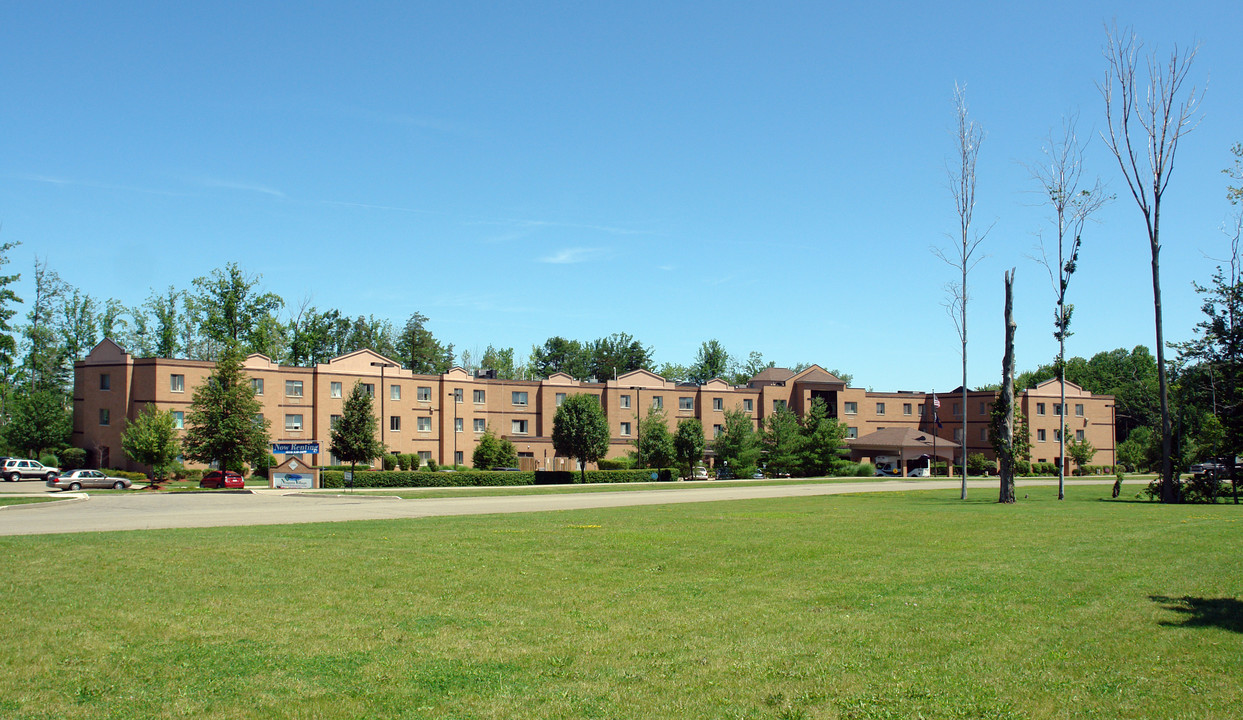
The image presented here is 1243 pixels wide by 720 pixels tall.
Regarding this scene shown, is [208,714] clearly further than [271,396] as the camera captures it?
No

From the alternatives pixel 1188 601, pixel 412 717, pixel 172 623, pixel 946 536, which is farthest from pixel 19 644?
pixel 946 536

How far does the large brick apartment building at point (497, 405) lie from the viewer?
7012cm

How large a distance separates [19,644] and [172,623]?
1.51 metres

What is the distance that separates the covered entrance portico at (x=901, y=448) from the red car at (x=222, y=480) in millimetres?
63492

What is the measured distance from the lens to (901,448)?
9225 centimetres

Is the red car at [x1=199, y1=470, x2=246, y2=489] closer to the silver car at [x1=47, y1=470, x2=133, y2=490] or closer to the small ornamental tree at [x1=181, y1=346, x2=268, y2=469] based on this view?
the small ornamental tree at [x1=181, y1=346, x2=268, y2=469]

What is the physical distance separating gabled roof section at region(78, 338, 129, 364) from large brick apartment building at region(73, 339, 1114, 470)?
0.37ft

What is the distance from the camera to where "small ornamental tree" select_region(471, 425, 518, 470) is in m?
78.3

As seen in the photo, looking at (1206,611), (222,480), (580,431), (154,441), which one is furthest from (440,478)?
(1206,611)

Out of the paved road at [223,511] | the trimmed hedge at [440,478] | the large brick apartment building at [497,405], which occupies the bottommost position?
the trimmed hedge at [440,478]

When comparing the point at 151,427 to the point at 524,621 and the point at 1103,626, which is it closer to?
the point at 524,621

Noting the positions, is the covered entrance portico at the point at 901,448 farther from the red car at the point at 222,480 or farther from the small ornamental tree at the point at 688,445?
the red car at the point at 222,480

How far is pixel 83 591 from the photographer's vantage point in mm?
12156

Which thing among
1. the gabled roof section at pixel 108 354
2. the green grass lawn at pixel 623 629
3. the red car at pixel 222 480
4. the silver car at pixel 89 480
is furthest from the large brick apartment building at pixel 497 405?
the green grass lawn at pixel 623 629
